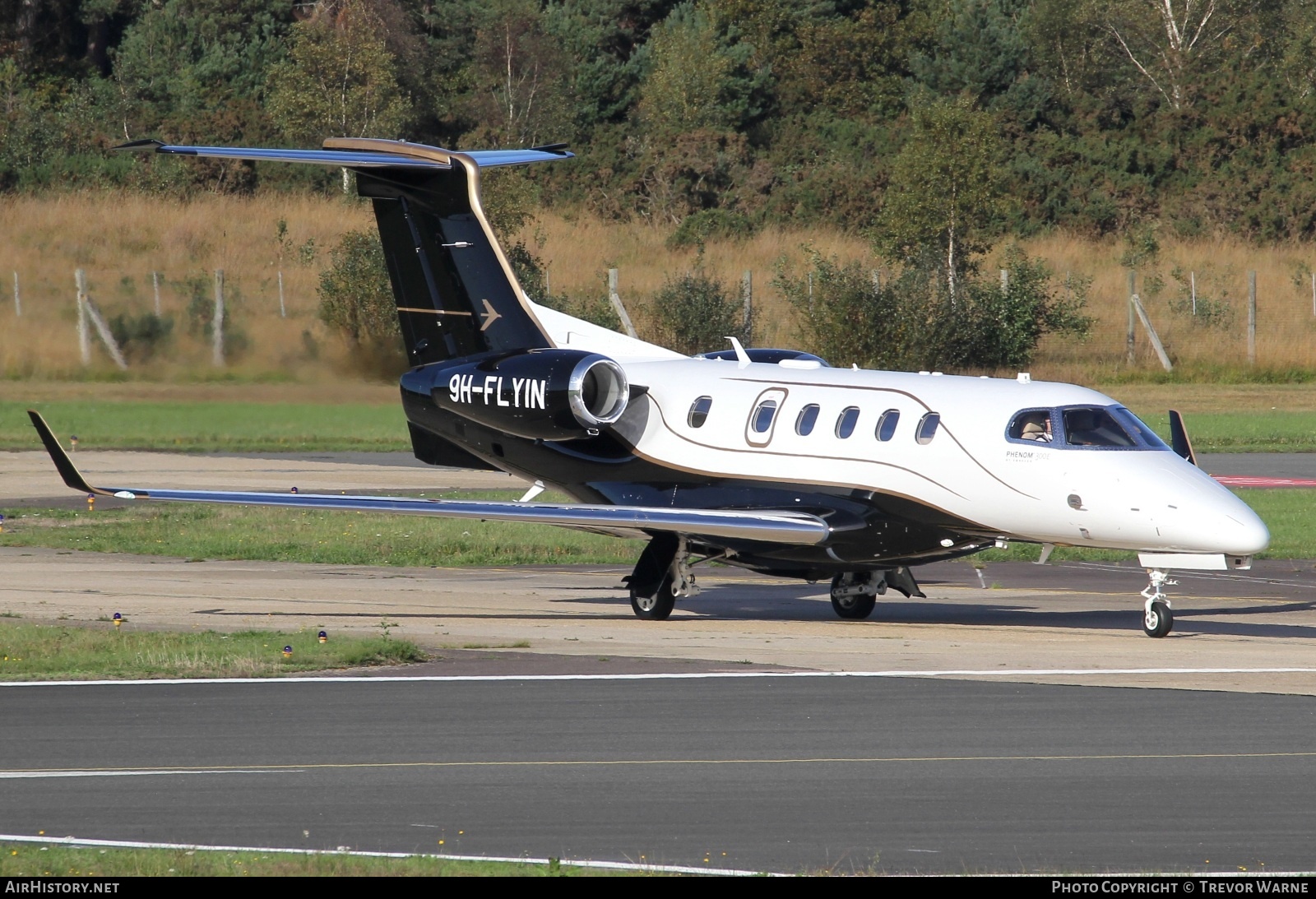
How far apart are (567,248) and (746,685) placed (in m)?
49.1

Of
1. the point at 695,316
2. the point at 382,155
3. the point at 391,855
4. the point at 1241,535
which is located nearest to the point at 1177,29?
the point at 695,316

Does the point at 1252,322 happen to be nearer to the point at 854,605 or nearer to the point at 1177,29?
the point at 1177,29

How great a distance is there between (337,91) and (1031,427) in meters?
55.3

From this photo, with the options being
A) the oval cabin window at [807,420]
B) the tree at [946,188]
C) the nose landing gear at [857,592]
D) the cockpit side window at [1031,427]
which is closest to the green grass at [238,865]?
the cockpit side window at [1031,427]

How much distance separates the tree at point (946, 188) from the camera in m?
58.6

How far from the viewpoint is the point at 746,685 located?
15602mm

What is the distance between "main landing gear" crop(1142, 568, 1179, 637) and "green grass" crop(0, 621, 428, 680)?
7.56 m

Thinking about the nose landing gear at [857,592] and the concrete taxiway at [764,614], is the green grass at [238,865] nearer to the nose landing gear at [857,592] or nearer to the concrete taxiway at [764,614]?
the concrete taxiway at [764,614]

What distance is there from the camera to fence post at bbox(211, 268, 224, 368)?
32.7 meters

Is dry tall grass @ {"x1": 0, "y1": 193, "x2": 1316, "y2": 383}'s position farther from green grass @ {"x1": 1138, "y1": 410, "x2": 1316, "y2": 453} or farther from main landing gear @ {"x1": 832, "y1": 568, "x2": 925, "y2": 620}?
main landing gear @ {"x1": 832, "y1": 568, "x2": 925, "y2": 620}

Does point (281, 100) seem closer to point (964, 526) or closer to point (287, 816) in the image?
point (964, 526)

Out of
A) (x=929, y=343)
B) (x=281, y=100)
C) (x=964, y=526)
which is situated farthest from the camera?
(x=281, y=100)

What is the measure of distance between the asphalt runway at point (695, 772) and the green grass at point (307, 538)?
1067 centimetres

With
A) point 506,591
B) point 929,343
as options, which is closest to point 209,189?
point 929,343
